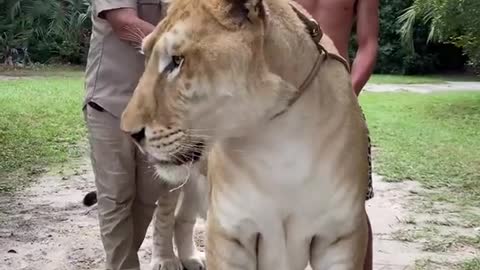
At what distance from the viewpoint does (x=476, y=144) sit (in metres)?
12.2

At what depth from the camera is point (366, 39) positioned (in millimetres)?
4141

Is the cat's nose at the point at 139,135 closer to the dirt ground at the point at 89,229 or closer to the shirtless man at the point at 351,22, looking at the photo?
the shirtless man at the point at 351,22

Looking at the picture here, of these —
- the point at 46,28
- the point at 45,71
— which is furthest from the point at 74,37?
the point at 45,71

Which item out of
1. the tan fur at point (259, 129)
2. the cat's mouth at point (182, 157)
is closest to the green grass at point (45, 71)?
the tan fur at point (259, 129)

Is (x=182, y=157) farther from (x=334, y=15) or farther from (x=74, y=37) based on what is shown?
(x=74, y=37)

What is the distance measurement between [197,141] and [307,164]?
0.43 m

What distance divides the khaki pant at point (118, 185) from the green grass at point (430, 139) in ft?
14.1

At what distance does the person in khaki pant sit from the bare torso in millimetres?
945

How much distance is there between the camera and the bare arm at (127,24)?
13.8ft

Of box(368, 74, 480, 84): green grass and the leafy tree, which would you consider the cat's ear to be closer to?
the leafy tree

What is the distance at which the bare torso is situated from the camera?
400cm

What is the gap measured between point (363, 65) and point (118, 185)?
5.11 ft

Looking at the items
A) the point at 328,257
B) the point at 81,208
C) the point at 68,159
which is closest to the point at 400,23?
the point at 68,159

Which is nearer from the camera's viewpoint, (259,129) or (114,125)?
(259,129)
